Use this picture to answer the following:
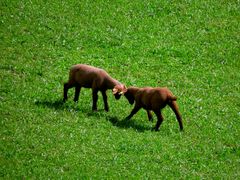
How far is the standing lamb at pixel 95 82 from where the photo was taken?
23141 millimetres

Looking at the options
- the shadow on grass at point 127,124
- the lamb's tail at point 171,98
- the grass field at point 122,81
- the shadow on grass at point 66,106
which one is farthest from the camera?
the shadow on grass at point 66,106

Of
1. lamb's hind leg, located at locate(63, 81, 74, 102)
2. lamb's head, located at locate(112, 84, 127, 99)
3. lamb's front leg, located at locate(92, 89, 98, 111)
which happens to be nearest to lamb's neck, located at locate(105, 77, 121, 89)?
lamb's head, located at locate(112, 84, 127, 99)

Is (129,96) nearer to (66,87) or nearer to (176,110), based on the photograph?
(176,110)

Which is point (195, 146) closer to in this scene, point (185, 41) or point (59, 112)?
point (59, 112)

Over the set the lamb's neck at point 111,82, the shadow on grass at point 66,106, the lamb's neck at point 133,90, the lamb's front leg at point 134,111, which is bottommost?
the shadow on grass at point 66,106

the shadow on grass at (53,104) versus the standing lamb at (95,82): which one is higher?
the standing lamb at (95,82)

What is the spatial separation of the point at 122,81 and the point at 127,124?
3914mm

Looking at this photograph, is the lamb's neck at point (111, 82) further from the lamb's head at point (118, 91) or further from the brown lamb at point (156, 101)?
the brown lamb at point (156, 101)

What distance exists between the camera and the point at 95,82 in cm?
2317

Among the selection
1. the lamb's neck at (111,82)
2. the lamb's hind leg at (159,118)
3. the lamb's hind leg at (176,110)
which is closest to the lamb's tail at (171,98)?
the lamb's hind leg at (176,110)

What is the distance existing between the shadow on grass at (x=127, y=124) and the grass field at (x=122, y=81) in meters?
0.04

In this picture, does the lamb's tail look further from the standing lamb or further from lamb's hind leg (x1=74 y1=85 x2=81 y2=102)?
lamb's hind leg (x1=74 y1=85 x2=81 y2=102)

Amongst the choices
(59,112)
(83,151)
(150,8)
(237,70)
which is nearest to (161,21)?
(150,8)

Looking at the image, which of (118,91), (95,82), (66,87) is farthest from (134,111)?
(66,87)
